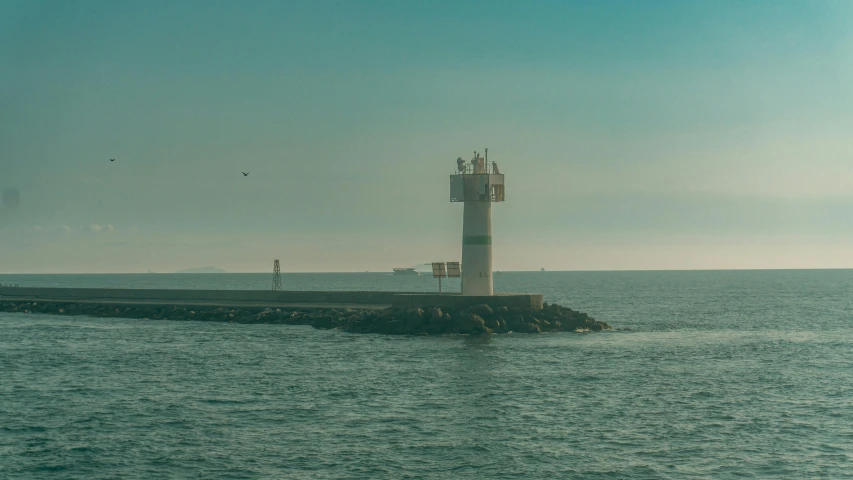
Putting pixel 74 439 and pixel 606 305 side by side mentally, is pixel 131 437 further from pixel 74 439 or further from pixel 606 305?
pixel 606 305

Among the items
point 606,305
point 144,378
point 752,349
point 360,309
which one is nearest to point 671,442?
point 144,378

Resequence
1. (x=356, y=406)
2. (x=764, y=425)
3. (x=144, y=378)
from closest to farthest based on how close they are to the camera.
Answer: (x=764, y=425), (x=356, y=406), (x=144, y=378)

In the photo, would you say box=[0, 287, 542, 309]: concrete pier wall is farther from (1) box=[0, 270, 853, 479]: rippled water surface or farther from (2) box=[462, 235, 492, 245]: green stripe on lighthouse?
(1) box=[0, 270, 853, 479]: rippled water surface

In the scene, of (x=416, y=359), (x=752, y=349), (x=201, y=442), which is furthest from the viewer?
(x=752, y=349)

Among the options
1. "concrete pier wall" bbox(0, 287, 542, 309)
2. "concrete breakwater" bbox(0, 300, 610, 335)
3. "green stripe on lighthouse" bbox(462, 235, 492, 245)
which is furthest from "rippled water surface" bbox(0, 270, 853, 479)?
"green stripe on lighthouse" bbox(462, 235, 492, 245)

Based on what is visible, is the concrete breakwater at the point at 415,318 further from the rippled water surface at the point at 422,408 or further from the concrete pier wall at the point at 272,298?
the rippled water surface at the point at 422,408

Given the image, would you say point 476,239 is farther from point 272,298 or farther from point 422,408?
point 272,298

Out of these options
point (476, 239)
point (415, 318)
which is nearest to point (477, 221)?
point (476, 239)
